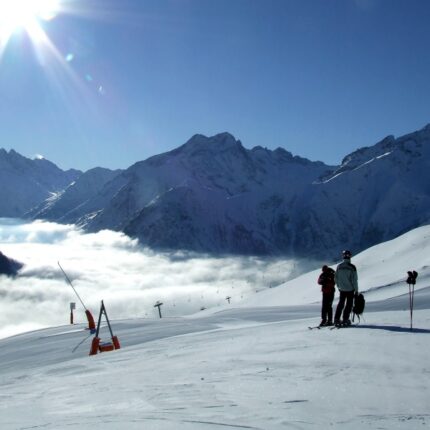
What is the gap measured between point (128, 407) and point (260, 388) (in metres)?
1.80

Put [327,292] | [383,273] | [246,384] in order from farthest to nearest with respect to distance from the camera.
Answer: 1. [383,273]
2. [327,292]
3. [246,384]

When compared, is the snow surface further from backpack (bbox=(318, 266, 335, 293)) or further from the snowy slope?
the snowy slope

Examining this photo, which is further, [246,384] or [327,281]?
[327,281]

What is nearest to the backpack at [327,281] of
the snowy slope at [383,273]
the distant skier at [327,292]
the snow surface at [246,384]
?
the distant skier at [327,292]

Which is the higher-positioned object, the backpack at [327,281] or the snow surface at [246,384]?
the backpack at [327,281]

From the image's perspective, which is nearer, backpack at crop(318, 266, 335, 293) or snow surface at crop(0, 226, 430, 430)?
snow surface at crop(0, 226, 430, 430)

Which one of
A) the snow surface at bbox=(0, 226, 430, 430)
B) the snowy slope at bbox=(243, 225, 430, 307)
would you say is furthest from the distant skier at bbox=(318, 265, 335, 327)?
the snowy slope at bbox=(243, 225, 430, 307)

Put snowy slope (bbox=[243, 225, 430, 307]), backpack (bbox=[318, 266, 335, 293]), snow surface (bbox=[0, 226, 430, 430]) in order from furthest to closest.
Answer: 1. snowy slope (bbox=[243, 225, 430, 307])
2. backpack (bbox=[318, 266, 335, 293])
3. snow surface (bbox=[0, 226, 430, 430])

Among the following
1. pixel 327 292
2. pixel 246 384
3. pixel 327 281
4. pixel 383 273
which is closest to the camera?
pixel 246 384

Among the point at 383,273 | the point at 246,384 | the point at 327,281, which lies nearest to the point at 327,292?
the point at 327,281

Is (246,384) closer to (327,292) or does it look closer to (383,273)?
(327,292)

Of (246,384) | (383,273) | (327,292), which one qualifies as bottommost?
(246,384)

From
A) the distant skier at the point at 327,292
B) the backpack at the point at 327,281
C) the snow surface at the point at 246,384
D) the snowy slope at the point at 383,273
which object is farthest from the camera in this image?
the snowy slope at the point at 383,273

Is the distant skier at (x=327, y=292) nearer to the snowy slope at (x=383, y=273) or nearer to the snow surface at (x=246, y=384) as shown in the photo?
the snow surface at (x=246, y=384)
